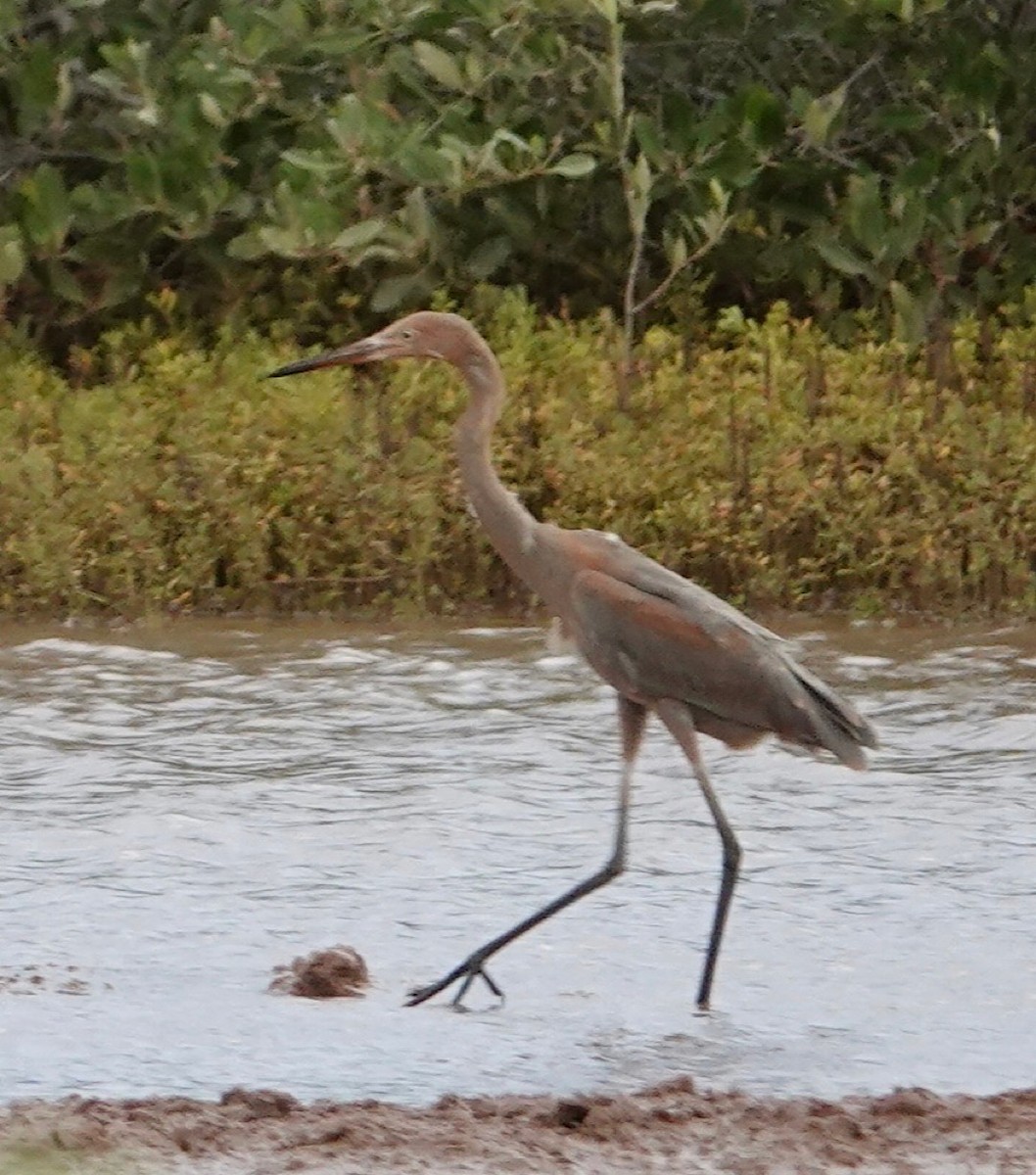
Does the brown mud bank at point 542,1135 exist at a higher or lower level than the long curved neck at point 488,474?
lower

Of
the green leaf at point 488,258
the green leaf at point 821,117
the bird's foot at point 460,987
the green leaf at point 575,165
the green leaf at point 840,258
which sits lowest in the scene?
the bird's foot at point 460,987

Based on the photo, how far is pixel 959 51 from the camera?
433 inches

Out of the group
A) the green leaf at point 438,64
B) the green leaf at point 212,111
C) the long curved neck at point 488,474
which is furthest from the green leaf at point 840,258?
the long curved neck at point 488,474

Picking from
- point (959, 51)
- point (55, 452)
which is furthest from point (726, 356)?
point (55, 452)

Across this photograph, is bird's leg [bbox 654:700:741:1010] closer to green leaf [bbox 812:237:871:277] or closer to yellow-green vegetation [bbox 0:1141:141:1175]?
yellow-green vegetation [bbox 0:1141:141:1175]

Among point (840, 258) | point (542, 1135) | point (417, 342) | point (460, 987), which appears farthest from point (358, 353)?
point (840, 258)

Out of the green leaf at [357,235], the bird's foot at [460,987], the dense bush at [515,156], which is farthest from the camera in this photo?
the dense bush at [515,156]

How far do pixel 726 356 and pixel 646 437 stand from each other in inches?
35.5

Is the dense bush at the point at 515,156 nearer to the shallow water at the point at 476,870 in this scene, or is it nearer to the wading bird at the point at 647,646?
the shallow water at the point at 476,870

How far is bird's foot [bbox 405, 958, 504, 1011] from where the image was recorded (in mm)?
5449

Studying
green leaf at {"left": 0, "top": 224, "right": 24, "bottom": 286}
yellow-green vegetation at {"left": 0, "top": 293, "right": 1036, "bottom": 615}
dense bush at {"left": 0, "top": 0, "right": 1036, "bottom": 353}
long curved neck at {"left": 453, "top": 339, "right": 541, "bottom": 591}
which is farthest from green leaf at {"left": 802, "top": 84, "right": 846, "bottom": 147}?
long curved neck at {"left": 453, "top": 339, "right": 541, "bottom": 591}

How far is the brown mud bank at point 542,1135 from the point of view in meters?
4.22

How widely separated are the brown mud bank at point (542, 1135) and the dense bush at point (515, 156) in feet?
20.9

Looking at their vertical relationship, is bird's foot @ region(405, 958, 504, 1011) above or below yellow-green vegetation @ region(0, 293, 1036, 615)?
below
